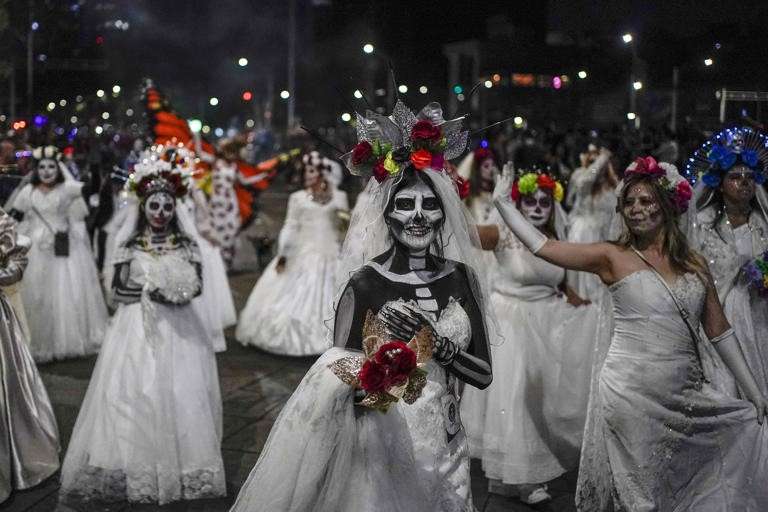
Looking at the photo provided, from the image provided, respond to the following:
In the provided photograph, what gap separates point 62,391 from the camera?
812 cm

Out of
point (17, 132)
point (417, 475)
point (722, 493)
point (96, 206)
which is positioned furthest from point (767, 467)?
point (96, 206)

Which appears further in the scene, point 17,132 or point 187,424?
point 17,132

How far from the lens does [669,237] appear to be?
458 centimetres

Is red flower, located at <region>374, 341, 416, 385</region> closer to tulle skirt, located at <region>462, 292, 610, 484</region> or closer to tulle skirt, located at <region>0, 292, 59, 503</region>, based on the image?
tulle skirt, located at <region>462, 292, 610, 484</region>

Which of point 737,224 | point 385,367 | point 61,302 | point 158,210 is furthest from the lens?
point 61,302

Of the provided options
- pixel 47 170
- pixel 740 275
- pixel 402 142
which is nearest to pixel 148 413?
pixel 402 142

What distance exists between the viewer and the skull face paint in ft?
15.1

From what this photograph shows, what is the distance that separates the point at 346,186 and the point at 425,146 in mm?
26331

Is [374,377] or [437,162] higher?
[437,162]

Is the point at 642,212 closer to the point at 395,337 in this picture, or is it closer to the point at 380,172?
the point at 380,172

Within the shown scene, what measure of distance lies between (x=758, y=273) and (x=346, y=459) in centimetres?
359

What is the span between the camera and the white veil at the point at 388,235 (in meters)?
3.82

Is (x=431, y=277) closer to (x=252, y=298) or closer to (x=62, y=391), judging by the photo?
(x=62, y=391)

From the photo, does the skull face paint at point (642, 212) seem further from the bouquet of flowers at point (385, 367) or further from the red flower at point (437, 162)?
the bouquet of flowers at point (385, 367)
